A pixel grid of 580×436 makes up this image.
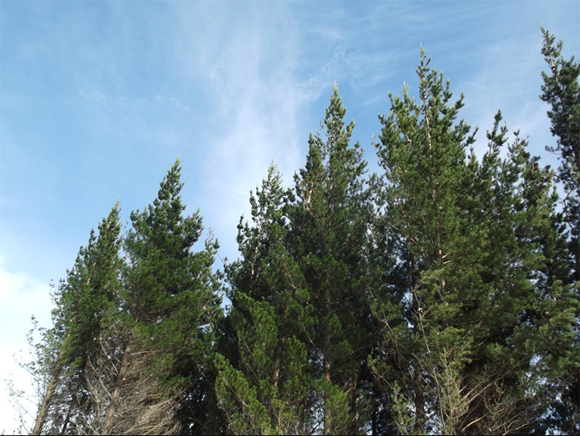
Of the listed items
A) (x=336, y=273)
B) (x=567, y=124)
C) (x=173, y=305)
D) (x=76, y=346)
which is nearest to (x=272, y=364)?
(x=336, y=273)

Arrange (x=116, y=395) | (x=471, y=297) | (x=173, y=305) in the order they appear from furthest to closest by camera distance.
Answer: (x=173, y=305), (x=116, y=395), (x=471, y=297)

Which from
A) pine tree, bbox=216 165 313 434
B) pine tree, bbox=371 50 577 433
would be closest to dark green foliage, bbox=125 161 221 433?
pine tree, bbox=216 165 313 434

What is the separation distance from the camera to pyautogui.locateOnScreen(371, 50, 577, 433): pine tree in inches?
363

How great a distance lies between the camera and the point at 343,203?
15.5m

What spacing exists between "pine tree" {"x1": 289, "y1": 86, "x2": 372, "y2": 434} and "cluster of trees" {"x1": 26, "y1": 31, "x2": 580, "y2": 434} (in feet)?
0.21

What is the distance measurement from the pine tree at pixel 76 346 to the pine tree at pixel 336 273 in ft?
22.1

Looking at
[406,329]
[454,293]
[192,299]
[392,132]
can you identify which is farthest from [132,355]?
[392,132]

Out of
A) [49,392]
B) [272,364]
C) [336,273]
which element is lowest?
[272,364]

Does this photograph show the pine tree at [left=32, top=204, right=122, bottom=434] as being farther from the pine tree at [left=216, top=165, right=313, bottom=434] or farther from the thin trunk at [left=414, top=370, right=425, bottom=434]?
the thin trunk at [left=414, top=370, right=425, bottom=434]

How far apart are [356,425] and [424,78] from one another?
40.2 ft

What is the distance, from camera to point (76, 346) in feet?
51.4

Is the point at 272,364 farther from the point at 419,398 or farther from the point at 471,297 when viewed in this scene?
the point at 471,297

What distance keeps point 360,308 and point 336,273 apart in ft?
4.71

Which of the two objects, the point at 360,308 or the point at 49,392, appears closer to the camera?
the point at 360,308
